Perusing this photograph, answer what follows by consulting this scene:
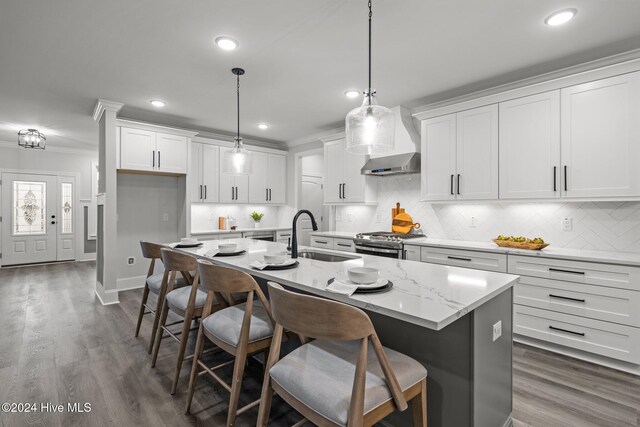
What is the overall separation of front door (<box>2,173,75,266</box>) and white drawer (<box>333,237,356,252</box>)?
21.4ft

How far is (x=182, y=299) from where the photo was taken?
2.45 m

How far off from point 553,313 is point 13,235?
935 centimetres

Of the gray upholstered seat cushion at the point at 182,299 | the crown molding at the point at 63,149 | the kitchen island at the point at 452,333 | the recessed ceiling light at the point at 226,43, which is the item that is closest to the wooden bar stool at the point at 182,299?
the gray upholstered seat cushion at the point at 182,299

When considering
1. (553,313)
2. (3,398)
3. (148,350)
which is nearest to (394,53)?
(553,313)

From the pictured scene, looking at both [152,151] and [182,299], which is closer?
[182,299]

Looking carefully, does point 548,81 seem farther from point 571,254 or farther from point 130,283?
point 130,283

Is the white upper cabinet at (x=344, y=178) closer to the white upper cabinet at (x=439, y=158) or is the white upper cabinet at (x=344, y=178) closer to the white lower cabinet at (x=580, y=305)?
the white upper cabinet at (x=439, y=158)

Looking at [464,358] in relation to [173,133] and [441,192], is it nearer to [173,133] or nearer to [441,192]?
[441,192]

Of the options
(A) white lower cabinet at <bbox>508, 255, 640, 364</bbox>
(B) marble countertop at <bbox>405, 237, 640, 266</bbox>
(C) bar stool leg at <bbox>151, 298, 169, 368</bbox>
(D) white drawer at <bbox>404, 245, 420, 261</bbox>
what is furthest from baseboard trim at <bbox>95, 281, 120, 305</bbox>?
(A) white lower cabinet at <bbox>508, 255, 640, 364</bbox>

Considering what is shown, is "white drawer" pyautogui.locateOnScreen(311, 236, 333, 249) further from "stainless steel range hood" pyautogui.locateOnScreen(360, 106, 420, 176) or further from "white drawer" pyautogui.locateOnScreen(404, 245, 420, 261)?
"white drawer" pyautogui.locateOnScreen(404, 245, 420, 261)

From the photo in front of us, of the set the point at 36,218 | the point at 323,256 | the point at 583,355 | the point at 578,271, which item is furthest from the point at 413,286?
the point at 36,218

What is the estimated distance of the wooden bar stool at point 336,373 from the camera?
112 centimetres

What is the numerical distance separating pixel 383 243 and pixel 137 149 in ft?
11.9

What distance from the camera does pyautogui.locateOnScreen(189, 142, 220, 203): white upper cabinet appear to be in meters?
5.36
